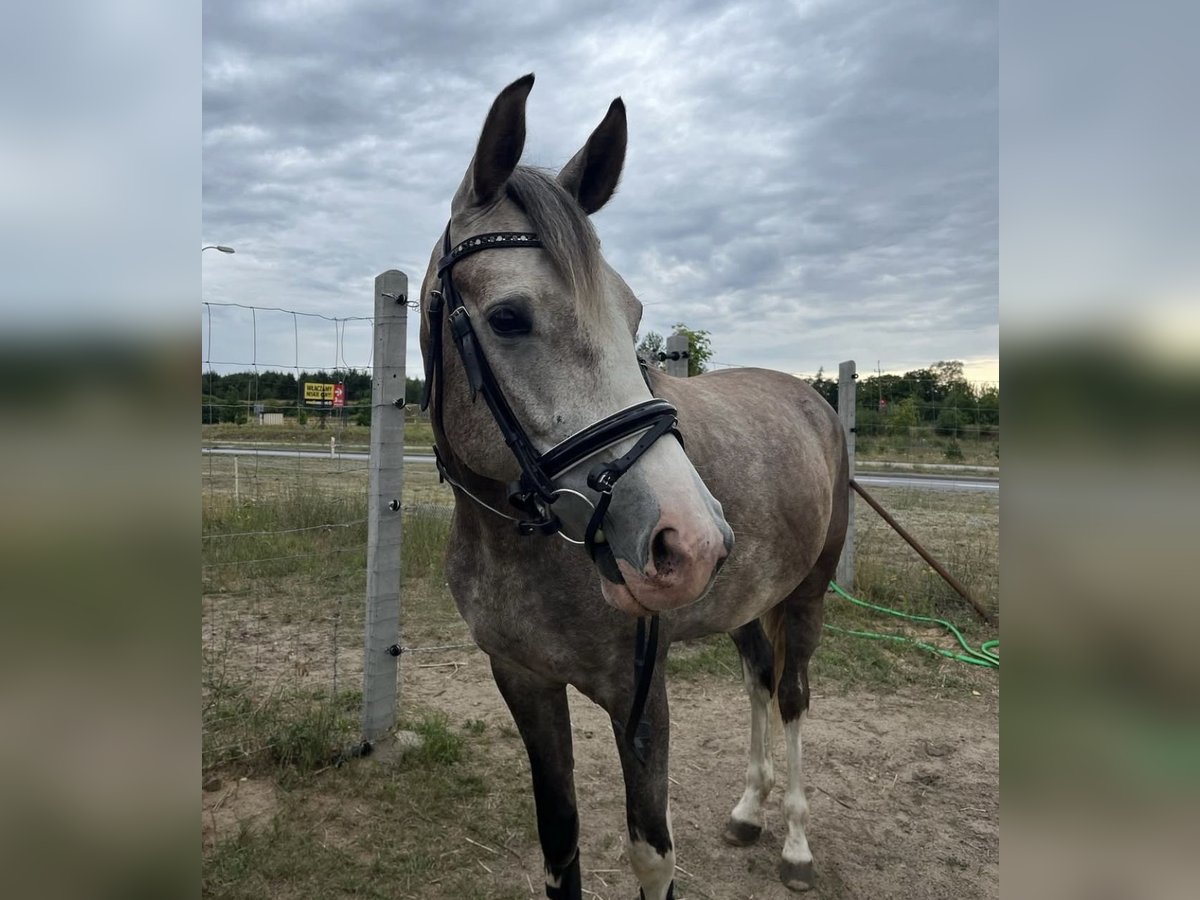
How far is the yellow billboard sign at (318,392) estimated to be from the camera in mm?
4305

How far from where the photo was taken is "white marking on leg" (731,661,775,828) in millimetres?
3219

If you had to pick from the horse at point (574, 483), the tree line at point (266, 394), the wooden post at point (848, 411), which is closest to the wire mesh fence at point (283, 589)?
the tree line at point (266, 394)

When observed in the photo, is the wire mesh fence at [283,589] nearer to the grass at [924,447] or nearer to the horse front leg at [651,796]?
the horse front leg at [651,796]

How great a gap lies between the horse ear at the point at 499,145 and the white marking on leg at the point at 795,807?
2.81 metres

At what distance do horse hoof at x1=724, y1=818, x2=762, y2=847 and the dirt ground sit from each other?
0.03 metres

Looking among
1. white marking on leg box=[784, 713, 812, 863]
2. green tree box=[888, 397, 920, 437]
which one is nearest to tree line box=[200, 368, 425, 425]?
white marking on leg box=[784, 713, 812, 863]

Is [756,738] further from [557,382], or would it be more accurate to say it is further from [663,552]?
[557,382]

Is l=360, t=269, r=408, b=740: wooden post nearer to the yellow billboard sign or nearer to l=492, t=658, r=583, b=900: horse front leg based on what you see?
the yellow billboard sign
